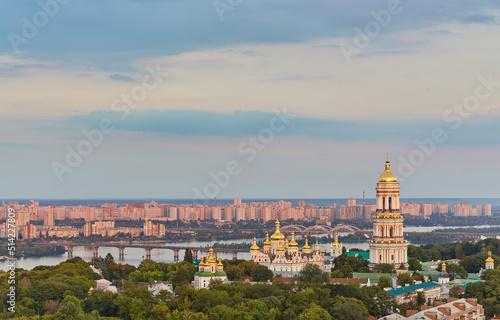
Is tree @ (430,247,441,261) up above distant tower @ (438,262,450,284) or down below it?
above

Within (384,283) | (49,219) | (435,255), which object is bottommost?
(384,283)

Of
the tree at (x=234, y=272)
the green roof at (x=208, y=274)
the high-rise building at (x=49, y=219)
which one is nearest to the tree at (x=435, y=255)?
the tree at (x=234, y=272)

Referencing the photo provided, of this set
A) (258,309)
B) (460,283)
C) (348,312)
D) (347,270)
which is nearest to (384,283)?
(460,283)

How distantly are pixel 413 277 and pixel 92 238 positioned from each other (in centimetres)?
3693

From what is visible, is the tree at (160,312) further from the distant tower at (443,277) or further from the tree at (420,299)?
the distant tower at (443,277)

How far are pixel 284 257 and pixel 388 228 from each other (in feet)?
8.12

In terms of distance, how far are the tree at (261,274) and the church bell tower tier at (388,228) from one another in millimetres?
3706

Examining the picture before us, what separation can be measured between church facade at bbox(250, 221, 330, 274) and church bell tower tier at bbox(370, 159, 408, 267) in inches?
47.5

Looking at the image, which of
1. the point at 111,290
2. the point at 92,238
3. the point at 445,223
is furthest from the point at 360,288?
the point at 445,223

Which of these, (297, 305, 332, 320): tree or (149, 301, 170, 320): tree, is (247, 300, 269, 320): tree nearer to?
(297, 305, 332, 320): tree

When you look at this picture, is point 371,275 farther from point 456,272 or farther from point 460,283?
point 456,272

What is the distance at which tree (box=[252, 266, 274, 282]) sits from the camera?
18000 millimetres

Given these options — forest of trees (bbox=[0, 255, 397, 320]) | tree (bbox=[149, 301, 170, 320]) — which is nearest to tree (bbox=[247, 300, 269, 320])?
forest of trees (bbox=[0, 255, 397, 320])

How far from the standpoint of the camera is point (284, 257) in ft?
69.1
